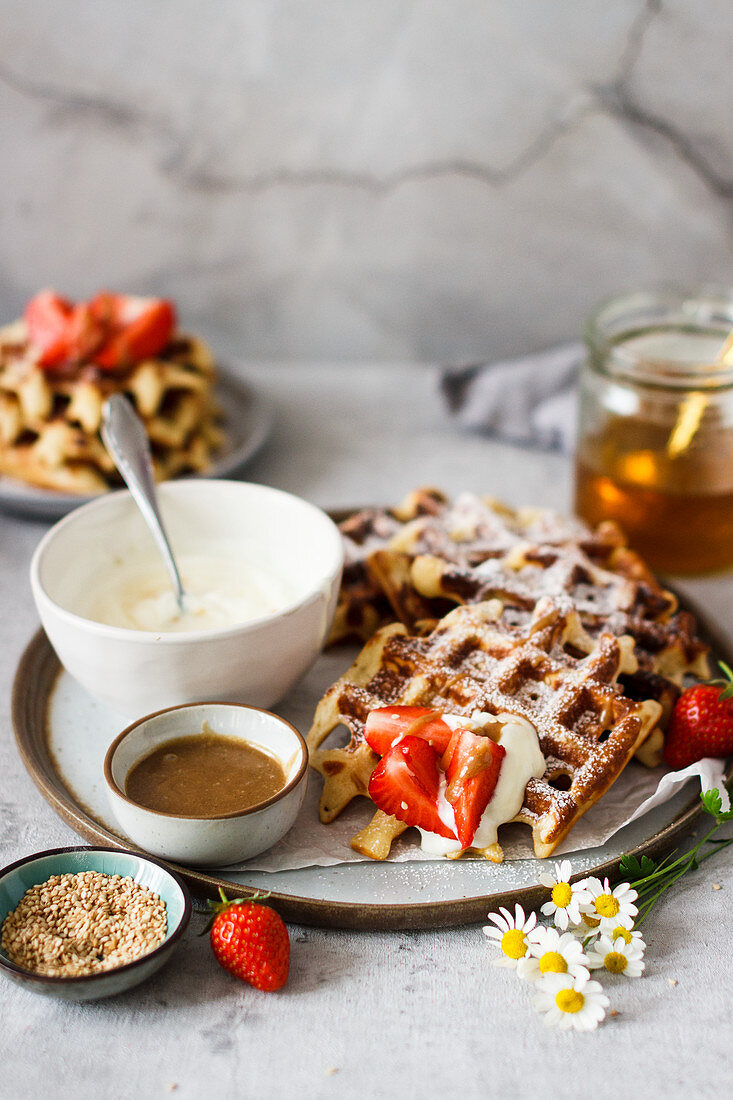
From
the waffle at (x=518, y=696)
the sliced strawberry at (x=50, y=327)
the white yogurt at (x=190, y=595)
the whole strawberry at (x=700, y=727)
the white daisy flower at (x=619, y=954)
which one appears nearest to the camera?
the white daisy flower at (x=619, y=954)

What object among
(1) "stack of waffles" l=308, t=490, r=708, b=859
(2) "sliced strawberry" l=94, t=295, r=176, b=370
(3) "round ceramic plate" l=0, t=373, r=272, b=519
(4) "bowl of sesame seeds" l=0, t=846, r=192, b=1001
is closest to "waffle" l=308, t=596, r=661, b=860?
(1) "stack of waffles" l=308, t=490, r=708, b=859

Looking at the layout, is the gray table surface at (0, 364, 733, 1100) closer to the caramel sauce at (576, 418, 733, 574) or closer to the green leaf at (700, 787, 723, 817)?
the green leaf at (700, 787, 723, 817)

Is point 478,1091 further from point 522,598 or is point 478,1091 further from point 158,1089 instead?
point 522,598

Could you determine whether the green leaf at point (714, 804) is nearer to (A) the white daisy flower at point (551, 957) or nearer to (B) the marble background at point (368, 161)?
(A) the white daisy flower at point (551, 957)

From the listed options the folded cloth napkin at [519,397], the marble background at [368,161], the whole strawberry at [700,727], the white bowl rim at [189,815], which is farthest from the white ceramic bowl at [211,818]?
the marble background at [368,161]

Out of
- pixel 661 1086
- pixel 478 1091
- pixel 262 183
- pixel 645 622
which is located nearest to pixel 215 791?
pixel 478 1091

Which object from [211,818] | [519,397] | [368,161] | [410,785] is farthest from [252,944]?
[368,161]
